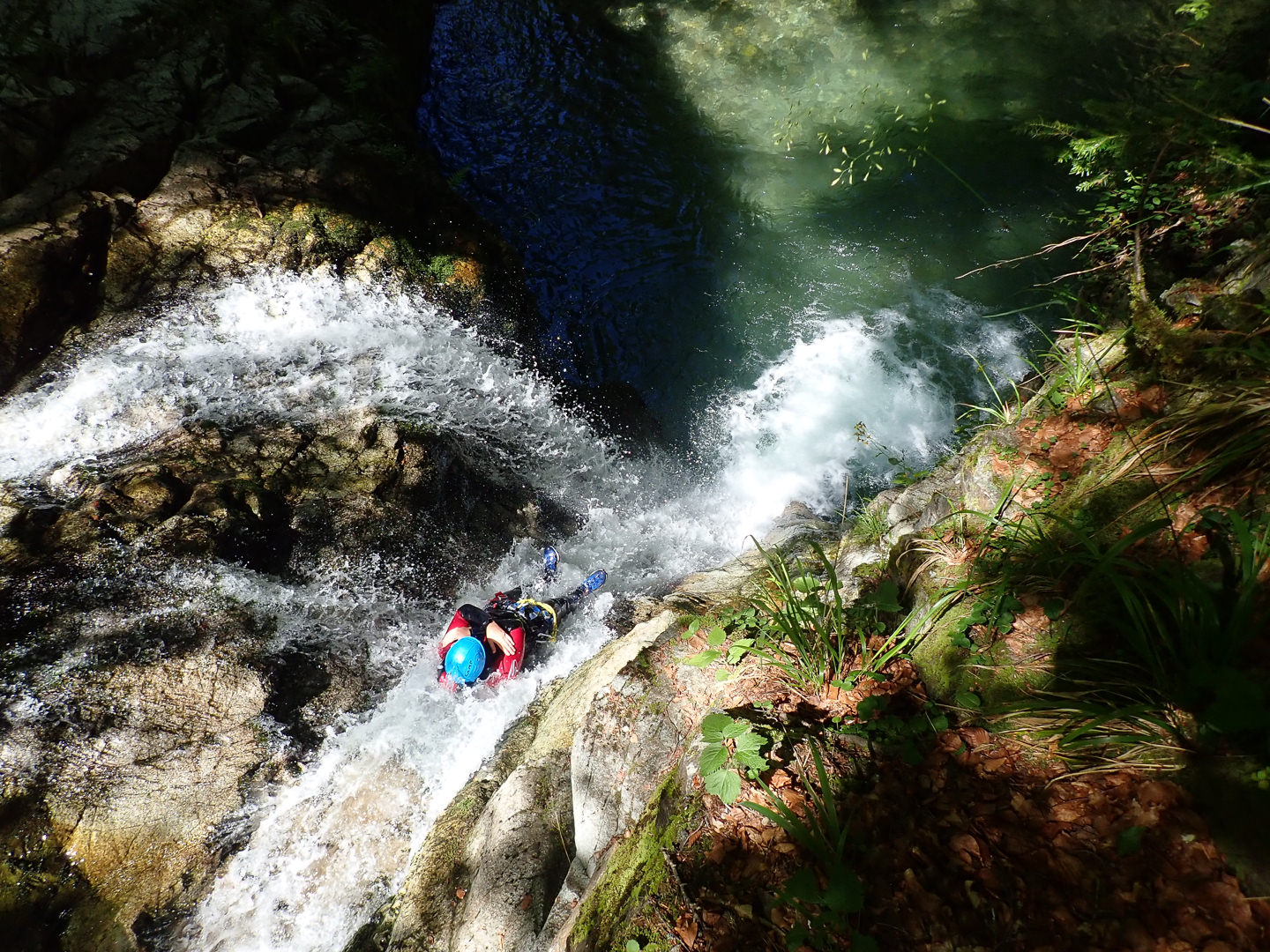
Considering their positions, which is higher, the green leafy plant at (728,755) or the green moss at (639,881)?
the green leafy plant at (728,755)

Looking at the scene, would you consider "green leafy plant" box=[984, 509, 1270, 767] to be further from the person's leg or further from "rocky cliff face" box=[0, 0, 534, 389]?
"rocky cliff face" box=[0, 0, 534, 389]

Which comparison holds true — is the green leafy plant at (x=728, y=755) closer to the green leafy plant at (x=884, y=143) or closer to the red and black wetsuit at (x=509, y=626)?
the red and black wetsuit at (x=509, y=626)

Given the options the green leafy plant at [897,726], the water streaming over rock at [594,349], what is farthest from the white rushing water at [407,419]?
the green leafy plant at [897,726]

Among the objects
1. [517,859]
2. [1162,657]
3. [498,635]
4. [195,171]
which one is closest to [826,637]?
[1162,657]

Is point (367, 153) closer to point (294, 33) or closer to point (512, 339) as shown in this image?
point (294, 33)

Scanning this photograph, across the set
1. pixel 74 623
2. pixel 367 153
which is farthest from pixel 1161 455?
pixel 367 153

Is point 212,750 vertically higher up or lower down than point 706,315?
lower down

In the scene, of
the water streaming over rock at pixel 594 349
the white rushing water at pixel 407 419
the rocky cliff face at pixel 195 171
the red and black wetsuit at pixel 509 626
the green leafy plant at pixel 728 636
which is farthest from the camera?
the rocky cliff face at pixel 195 171
